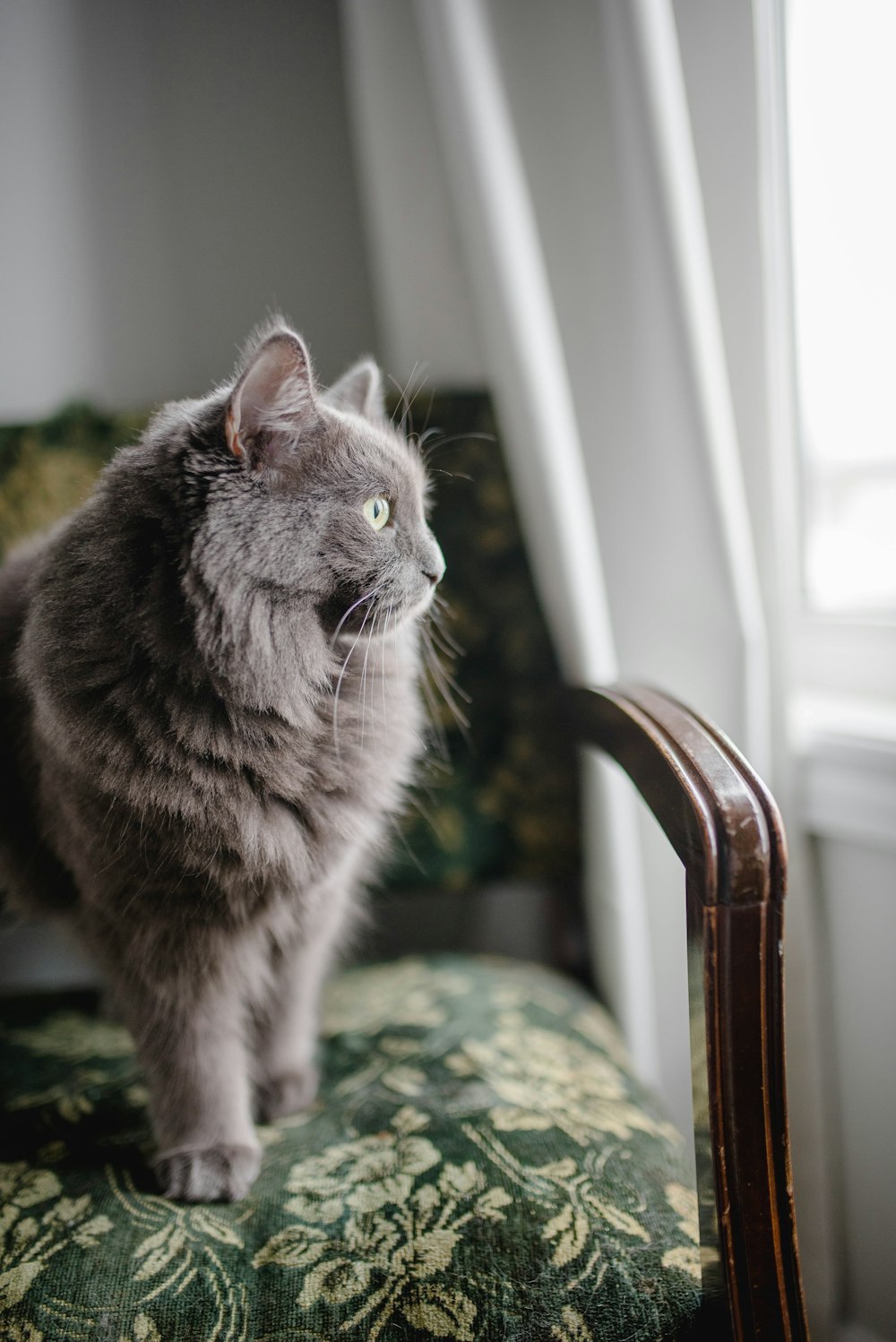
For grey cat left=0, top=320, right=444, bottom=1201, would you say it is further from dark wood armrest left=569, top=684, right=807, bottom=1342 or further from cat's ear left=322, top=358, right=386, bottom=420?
dark wood armrest left=569, top=684, right=807, bottom=1342

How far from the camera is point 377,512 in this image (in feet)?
2.62

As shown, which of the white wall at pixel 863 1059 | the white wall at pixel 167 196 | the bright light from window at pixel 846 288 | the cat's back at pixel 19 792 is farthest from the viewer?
the white wall at pixel 167 196

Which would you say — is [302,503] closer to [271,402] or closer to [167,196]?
[271,402]

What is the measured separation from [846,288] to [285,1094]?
1242mm

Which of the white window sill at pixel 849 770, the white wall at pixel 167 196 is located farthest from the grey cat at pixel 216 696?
the white wall at pixel 167 196

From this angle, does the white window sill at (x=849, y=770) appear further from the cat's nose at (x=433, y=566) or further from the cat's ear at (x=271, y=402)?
the cat's ear at (x=271, y=402)

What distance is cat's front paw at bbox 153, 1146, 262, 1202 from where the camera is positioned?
77 cm

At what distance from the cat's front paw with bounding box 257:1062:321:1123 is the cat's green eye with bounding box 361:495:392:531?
61 cm

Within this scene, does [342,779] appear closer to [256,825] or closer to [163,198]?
[256,825]

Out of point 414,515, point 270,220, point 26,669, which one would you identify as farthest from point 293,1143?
point 270,220

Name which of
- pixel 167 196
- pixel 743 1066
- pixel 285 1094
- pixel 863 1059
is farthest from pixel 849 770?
pixel 167 196

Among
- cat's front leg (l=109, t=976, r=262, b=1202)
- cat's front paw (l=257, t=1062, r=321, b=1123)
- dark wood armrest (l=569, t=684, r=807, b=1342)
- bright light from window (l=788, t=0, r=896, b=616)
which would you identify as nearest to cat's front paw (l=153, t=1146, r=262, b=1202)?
cat's front leg (l=109, t=976, r=262, b=1202)

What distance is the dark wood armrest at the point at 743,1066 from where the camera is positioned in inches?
25.0

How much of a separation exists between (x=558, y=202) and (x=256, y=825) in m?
0.89
